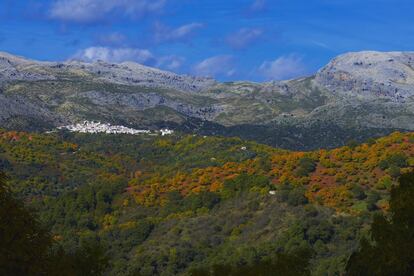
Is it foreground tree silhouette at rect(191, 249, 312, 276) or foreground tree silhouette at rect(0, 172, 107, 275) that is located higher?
foreground tree silhouette at rect(0, 172, 107, 275)

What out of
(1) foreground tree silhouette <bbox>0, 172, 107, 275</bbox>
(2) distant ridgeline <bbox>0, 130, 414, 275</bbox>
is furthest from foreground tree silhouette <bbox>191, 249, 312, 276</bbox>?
(2) distant ridgeline <bbox>0, 130, 414, 275</bbox>

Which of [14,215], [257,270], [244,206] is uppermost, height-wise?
[244,206]

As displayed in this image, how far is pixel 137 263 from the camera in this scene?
3949 inches

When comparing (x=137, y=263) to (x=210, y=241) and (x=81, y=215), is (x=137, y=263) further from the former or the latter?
(x=81, y=215)

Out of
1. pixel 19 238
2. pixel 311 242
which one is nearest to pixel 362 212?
pixel 311 242

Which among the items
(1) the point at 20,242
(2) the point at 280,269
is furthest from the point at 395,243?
(1) the point at 20,242

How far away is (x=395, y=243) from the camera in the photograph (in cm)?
3653

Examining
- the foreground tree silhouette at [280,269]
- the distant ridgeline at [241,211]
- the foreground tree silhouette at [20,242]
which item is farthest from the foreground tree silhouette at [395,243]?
the distant ridgeline at [241,211]

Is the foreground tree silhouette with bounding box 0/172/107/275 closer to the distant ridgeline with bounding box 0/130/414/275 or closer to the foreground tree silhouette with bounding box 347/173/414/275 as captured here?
the foreground tree silhouette with bounding box 347/173/414/275

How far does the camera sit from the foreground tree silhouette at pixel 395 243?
35.7 m

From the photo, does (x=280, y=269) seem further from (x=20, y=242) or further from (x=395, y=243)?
(x=20, y=242)

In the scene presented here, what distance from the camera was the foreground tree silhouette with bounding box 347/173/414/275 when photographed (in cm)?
3571

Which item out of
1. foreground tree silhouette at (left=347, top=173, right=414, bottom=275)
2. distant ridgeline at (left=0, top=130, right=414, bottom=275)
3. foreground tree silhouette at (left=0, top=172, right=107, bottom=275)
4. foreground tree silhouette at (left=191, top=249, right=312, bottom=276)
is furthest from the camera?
distant ridgeline at (left=0, top=130, right=414, bottom=275)

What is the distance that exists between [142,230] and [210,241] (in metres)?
16.9
